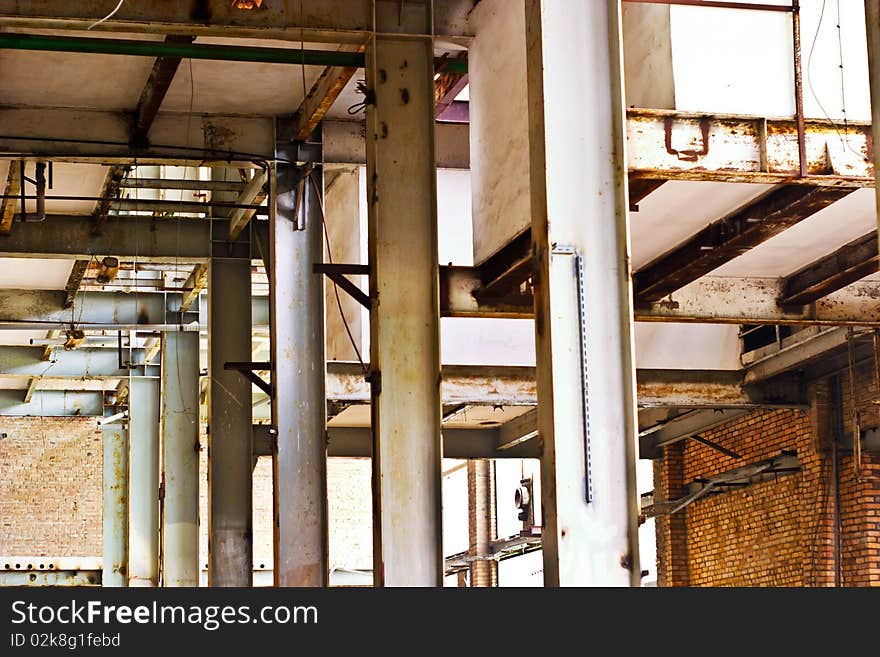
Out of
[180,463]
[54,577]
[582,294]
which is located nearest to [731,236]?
[582,294]

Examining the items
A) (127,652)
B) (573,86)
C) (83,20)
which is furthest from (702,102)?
(127,652)

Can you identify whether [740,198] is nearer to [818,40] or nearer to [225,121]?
[818,40]

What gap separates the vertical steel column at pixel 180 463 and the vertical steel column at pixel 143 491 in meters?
2.33

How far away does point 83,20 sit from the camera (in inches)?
419

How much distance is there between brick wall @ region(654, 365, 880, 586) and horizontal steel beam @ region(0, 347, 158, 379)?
32.3 ft

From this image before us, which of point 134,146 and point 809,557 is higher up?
point 134,146

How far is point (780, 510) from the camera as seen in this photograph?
58.3 feet

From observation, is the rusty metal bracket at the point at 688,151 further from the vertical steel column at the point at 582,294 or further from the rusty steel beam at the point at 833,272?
the rusty steel beam at the point at 833,272

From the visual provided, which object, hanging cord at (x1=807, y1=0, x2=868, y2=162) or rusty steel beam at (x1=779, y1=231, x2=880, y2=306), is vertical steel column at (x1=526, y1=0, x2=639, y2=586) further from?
rusty steel beam at (x1=779, y1=231, x2=880, y2=306)

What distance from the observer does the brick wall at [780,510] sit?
53.6 feet

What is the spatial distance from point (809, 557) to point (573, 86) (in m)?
10.7

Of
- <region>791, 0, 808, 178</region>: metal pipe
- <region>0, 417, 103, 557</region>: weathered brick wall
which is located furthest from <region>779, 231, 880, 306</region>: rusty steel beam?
<region>0, 417, 103, 557</region>: weathered brick wall

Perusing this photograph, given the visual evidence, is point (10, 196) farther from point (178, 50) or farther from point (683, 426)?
point (683, 426)

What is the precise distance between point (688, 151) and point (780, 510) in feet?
30.7
